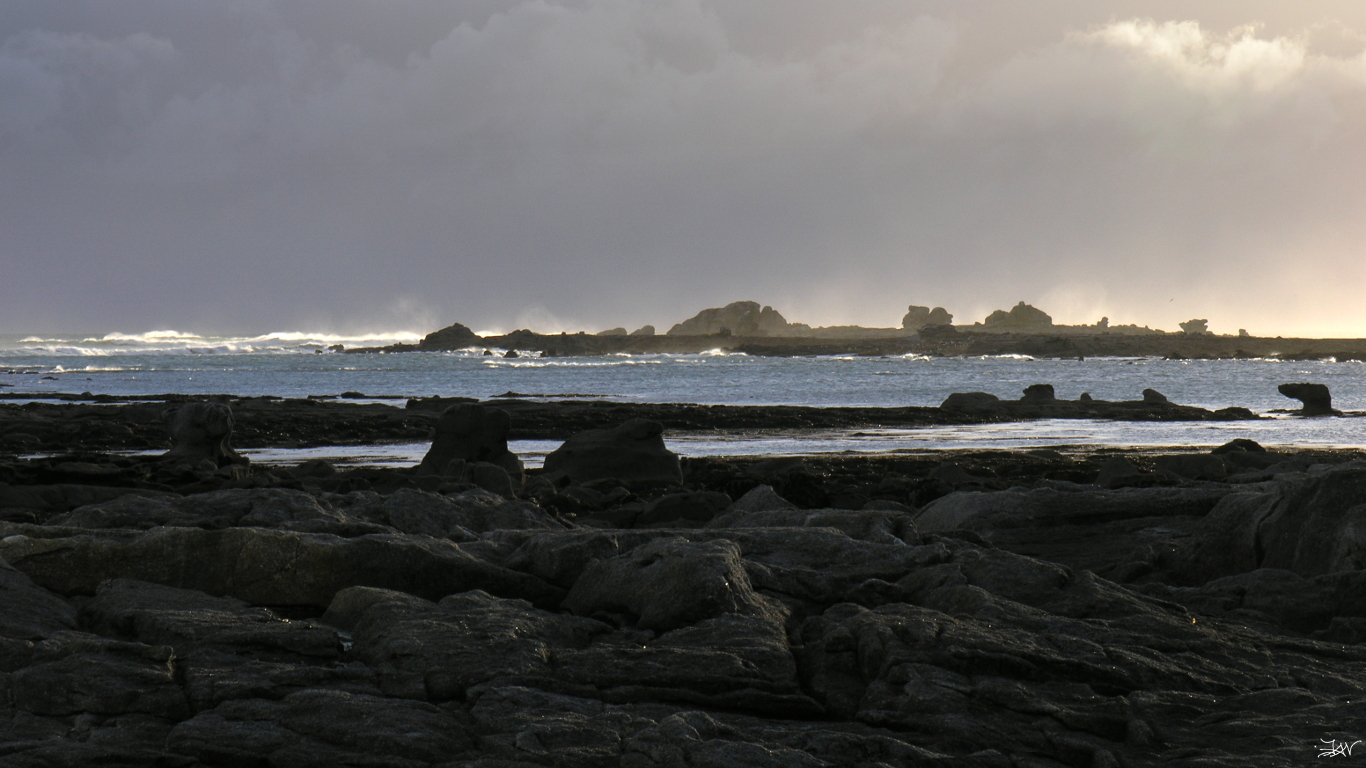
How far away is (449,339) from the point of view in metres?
192

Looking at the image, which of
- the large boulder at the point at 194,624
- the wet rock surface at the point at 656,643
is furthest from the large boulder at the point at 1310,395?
the large boulder at the point at 194,624

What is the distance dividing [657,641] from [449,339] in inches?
7508

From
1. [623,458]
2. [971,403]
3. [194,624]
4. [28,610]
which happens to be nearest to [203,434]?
[623,458]

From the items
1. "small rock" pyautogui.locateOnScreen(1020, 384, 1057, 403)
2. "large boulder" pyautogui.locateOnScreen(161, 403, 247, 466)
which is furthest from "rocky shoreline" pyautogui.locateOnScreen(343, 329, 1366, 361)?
"large boulder" pyautogui.locateOnScreen(161, 403, 247, 466)

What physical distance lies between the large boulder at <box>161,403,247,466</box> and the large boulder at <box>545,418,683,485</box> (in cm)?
618

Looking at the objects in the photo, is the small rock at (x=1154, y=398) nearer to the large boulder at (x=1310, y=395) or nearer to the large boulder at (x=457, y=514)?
the large boulder at (x=1310, y=395)

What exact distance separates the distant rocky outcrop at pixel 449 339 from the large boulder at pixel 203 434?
17020cm

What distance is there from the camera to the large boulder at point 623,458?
20328mm

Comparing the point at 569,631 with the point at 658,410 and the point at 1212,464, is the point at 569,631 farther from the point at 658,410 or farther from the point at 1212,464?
the point at 658,410

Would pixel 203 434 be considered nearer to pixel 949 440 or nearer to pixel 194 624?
pixel 194 624

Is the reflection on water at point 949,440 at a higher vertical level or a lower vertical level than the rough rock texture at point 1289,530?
lower

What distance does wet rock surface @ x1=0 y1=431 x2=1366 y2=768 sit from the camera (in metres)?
4.71

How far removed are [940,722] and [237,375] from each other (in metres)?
81.8

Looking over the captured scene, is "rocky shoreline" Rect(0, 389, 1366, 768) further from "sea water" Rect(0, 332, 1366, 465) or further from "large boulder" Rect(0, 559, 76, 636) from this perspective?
"sea water" Rect(0, 332, 1366, 465)
